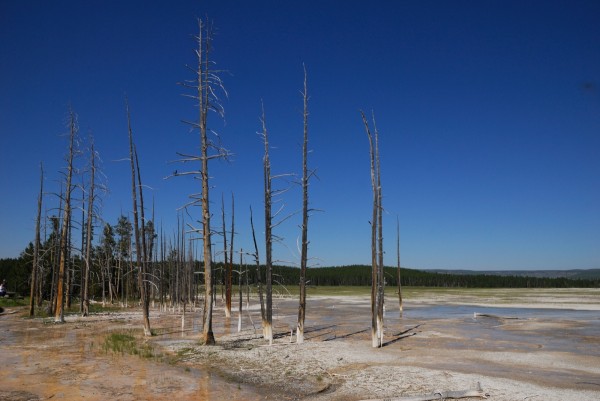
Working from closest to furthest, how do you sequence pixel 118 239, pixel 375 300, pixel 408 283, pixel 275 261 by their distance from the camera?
pixel 375 300
pixel 275 261
pixel 118 239
pixel 408 283

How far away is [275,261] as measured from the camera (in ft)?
67.8

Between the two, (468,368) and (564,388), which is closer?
(564,388)

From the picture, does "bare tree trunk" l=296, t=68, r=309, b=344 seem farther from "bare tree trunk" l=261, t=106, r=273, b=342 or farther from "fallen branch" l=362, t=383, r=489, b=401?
"fallen branch" l=362, t=383, r=489, b=401

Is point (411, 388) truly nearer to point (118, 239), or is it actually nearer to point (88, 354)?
point (88, 354)

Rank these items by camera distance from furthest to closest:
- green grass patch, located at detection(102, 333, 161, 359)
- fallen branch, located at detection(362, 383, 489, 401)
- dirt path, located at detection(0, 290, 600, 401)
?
green grass patch, located at detection(102, 333, 161, 359), dirt path, located at detection(0, 290, 600, 401), fallen branch, located at detection(362, 383, 489, 401)

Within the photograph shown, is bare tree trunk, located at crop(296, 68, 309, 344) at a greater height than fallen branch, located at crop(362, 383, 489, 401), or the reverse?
bare tree trunk, located at crop(296, 68, 309, 344)

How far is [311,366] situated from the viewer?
48.4ft

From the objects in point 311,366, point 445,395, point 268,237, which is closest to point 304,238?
point 268,237

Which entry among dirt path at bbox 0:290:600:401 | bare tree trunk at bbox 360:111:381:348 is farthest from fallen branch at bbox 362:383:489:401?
bare tree trunk at bbox 360:111:381:348

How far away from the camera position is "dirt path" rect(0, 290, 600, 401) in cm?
1152

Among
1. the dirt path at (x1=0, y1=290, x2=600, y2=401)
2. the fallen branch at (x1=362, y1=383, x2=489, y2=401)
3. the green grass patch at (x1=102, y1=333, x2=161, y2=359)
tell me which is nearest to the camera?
the fallen branch at (x1=362, y1=383, x2=489, y2=401)

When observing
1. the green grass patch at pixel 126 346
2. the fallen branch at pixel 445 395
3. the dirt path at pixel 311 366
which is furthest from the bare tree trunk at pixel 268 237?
the fallen branch at pixel 445 395

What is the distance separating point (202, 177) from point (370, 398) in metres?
11.6

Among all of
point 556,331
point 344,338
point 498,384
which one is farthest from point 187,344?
point 556,331
